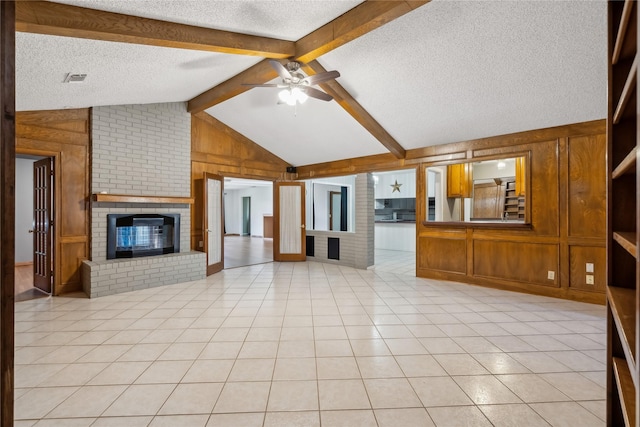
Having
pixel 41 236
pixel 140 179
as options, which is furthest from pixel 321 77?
pixel 41 236

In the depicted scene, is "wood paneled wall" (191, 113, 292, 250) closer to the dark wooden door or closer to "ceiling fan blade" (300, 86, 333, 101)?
the dark wooden door

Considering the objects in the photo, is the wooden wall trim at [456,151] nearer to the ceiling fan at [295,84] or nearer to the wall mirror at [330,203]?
the wall mirror at [330,203]

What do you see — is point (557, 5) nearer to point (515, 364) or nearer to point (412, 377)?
point (515, 364)

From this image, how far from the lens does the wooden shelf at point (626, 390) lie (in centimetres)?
92

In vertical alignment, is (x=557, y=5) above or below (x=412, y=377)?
above

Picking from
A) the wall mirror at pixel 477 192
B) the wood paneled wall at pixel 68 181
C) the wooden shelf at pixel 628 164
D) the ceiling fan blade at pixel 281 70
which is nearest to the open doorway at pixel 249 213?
the wall mirror at pixel 477 192

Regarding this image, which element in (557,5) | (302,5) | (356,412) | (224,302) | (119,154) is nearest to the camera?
(356,412)

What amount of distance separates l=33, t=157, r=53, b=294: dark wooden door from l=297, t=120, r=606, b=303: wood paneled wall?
6243 millimetres

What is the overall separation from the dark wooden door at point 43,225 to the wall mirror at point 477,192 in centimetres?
648

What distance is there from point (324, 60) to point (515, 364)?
383 cm

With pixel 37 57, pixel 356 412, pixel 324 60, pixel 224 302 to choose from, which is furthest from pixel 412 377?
pixel 37 57

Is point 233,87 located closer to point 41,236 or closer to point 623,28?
point 41,236

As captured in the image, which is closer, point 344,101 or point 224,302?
point 224,302

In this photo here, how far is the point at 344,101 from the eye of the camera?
4.56 meters
